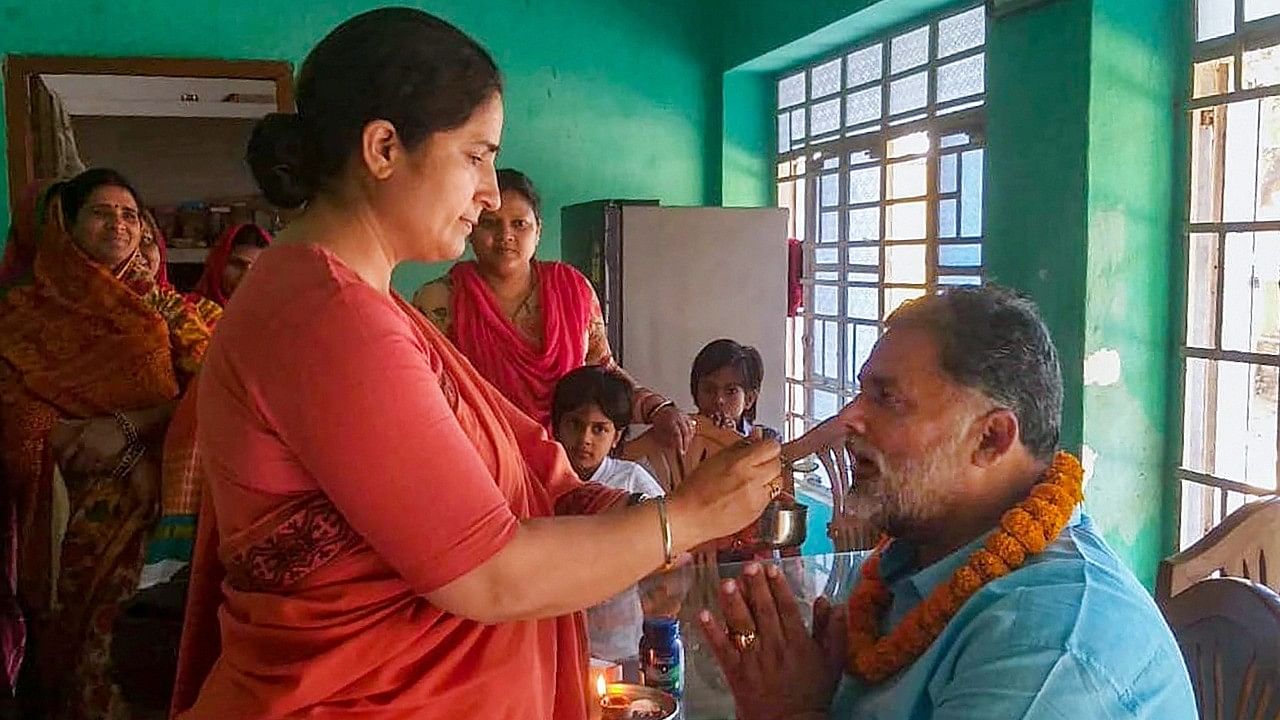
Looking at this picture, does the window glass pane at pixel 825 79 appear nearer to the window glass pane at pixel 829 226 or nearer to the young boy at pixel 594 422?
the window glass pane at pixel 829 226

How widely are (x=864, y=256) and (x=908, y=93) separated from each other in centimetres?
65

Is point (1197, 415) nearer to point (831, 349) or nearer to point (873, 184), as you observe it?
point (873, 184)

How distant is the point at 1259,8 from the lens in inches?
101

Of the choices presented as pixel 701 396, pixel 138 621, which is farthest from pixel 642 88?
pixel 138 621

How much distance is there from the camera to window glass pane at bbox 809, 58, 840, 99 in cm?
444

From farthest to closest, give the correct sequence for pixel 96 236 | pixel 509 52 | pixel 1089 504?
pixel 509 52
pixel 1089 504
pixel 96 236

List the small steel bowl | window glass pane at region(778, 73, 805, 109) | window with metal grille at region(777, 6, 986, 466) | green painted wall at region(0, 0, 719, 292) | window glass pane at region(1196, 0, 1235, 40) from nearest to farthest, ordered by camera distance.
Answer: the small steel bowl, window glass pane at region(1196, 0, 1235, 40), window with metal grille at region(777, 6, 986, 466), green painted wall at region(0, 0, 719, 292), window glass pane at region(778, 73, 805, 109)

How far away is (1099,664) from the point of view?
3.56 feet

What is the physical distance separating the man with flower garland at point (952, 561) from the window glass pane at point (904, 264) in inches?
101

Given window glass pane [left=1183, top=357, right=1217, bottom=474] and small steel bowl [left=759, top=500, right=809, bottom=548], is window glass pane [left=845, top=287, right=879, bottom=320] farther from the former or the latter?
small steel bowl [left=759, top=500, right=809, bottom=548]

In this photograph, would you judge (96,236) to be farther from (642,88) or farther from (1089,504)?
(642,88)

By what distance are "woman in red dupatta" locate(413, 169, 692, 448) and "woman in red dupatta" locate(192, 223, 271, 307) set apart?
2.21ft

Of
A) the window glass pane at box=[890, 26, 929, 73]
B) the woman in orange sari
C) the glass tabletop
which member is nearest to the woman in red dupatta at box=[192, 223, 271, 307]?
the woman in orange sari

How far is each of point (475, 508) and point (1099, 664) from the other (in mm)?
616
